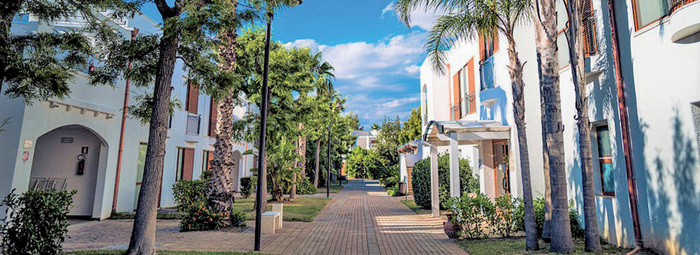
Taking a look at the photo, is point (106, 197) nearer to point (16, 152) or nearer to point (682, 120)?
point (16, 152)

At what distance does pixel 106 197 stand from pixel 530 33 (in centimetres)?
1383

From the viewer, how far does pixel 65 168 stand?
12383mm

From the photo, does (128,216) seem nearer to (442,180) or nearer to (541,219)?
(442,180)

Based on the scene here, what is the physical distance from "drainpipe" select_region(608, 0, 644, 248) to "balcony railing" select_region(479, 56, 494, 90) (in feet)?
16.1

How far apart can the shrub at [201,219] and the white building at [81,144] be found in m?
3.51

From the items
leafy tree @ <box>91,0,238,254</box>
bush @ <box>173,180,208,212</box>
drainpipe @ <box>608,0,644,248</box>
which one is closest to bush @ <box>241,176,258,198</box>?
bush @ <box>173,180,208,212</box>

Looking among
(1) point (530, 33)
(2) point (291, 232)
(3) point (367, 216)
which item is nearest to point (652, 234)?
(1) point (530, 33)

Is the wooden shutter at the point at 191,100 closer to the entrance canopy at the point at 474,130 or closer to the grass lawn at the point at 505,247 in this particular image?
the entrance canopy at the point at 474,130

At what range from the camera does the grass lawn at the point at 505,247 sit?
266 inches

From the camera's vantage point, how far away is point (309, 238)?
30.5ft

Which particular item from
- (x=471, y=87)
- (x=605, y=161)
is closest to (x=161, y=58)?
(x=605, y=161)

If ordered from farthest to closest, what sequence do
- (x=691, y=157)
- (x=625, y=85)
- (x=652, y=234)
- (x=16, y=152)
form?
1. (x=16, y=152)
2. (x=625, y=85)
3. (x=652, y=234)
4. (x=691, y=157)

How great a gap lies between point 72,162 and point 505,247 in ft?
43.7

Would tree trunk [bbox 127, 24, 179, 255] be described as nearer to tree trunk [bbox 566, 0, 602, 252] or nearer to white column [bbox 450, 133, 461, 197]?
tree trunk [bbox 566, 0, 602, 252]
